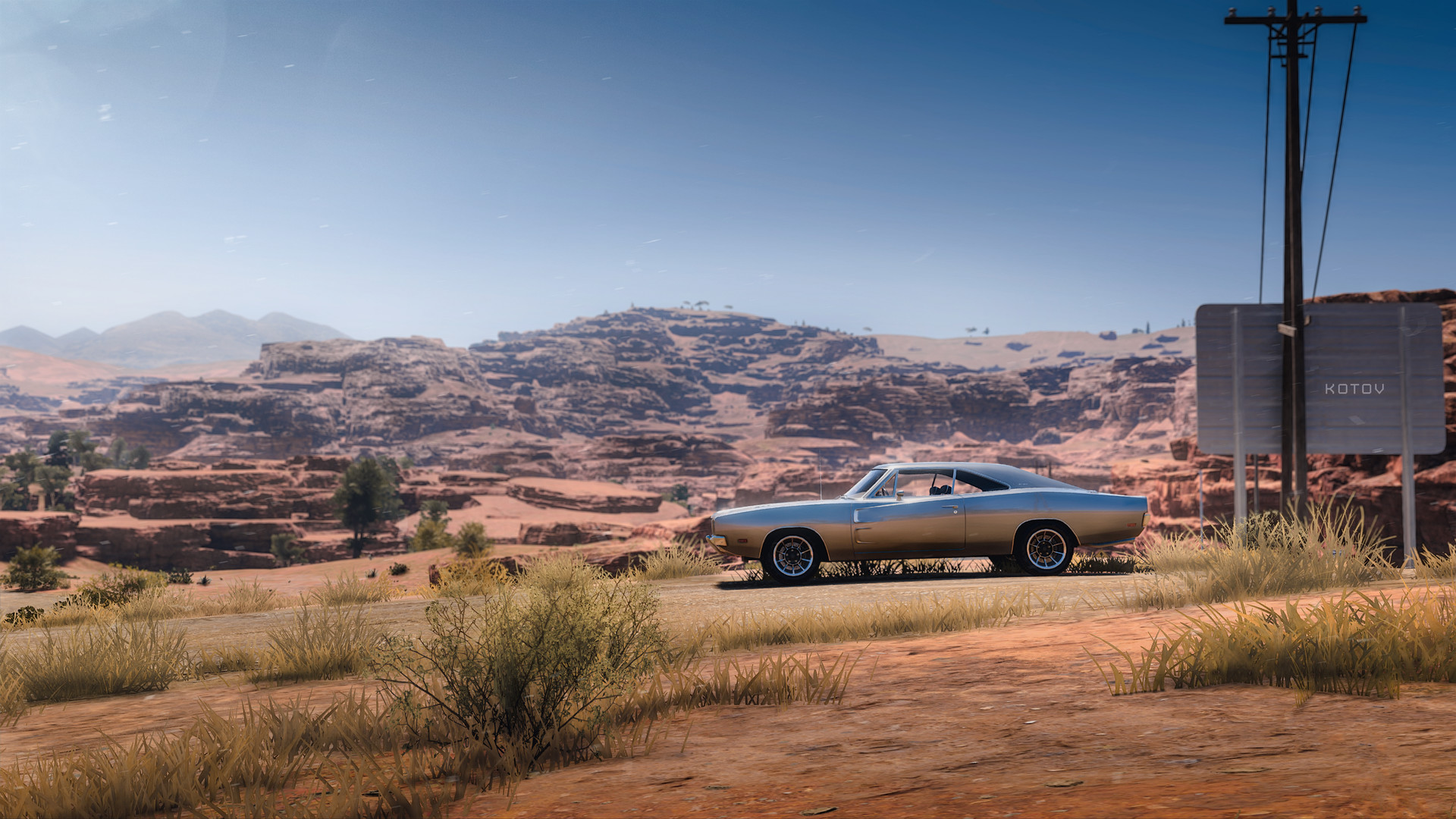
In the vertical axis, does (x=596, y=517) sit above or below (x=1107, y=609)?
below

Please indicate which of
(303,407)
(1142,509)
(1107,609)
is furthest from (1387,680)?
(303,407)

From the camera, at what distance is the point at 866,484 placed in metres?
10.2

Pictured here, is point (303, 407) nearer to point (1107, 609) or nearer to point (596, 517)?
point (596, 517)

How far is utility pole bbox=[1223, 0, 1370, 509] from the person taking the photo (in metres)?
10.7

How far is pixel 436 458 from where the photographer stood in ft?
561

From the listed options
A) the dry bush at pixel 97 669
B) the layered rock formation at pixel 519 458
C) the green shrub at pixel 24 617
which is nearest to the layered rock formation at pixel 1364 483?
the layered rock formation at pixel 519 458

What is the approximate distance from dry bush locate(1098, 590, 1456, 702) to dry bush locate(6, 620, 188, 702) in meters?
6.05

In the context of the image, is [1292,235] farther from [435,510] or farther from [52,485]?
[52,485]

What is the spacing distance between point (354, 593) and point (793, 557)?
19.1 ft

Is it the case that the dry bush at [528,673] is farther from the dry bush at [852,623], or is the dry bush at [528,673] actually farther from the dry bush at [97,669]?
the dry bush at [97,669]

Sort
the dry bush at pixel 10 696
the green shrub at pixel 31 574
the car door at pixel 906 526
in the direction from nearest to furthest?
the dry bush at pixel 10 696 < the car door at pixel 906 526 < the green shrub at pixel 31 574

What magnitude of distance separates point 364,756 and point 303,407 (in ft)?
694

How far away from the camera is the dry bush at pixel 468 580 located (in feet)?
35.0

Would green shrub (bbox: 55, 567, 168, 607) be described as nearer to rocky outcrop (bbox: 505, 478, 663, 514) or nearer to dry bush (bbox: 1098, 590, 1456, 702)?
dry bush (bbox: 1098, 590, 1456, 702)
